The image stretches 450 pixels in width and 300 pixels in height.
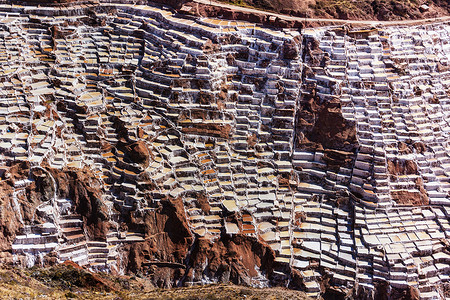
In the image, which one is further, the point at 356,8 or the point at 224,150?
the point at 356,8

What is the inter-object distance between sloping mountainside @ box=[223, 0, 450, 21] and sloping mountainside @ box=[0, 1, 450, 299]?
209 centimetres

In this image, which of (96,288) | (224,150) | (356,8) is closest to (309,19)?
(356,8)

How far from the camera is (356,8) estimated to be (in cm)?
4259

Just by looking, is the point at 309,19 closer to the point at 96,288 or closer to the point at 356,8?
the point at 356,8

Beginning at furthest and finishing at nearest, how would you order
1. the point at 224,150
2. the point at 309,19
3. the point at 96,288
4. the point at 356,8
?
the point at 356,8
the point at 309,19
the point at 224,150
the point at 96,288

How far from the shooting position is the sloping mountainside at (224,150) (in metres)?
32.5

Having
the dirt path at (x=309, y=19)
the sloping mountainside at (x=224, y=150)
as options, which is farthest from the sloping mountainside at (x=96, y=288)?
the dirt path at (x=309, y=19)

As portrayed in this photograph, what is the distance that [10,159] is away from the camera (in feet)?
106

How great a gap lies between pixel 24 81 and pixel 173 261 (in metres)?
15.7

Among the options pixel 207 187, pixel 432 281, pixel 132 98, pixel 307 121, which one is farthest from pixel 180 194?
pixel 432 281

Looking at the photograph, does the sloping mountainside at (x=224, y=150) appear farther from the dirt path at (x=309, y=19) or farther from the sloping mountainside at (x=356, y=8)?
the sloping mountainside at (x=356, y=8)

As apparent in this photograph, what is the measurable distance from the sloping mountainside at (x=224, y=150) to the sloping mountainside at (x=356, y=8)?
6.87 feet

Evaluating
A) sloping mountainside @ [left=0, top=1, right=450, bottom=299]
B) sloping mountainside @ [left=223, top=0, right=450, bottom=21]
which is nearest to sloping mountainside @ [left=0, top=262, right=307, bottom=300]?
sloping mountainside @ [left=0, top=1, right=450, bottom=299]

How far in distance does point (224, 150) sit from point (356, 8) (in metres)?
15.9
